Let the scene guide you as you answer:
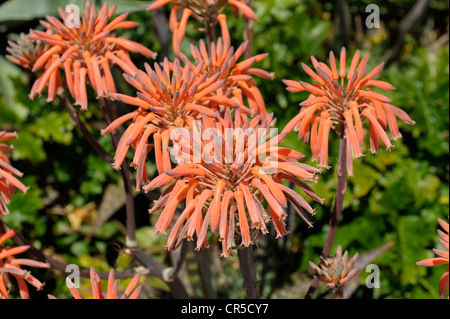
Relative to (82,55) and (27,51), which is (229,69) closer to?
(82,55)

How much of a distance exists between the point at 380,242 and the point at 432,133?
0.74 metres

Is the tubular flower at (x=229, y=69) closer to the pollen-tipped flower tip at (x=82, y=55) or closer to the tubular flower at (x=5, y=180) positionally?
the pollen-tipped flower tip at (x=82, y=55)

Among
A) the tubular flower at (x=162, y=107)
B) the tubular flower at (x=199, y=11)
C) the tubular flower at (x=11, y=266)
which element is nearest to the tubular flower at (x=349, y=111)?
the tubular flower at (x=162, y=107)

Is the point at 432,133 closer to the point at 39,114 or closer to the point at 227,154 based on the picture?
the point at 227,154

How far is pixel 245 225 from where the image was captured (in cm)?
141

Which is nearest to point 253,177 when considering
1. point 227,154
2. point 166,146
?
point 227,154

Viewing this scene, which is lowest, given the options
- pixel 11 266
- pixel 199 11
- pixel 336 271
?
pixel 336 271

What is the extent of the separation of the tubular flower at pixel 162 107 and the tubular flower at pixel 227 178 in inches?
2.6

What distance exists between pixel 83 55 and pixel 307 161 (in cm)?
141

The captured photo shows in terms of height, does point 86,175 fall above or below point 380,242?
above

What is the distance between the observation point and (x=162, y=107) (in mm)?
1532

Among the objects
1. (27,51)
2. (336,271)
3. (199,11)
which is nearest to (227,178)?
(336,271)

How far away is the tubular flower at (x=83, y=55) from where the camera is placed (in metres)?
1.78

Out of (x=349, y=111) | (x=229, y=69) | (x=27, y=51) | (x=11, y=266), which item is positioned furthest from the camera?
(x=27, y=51)
